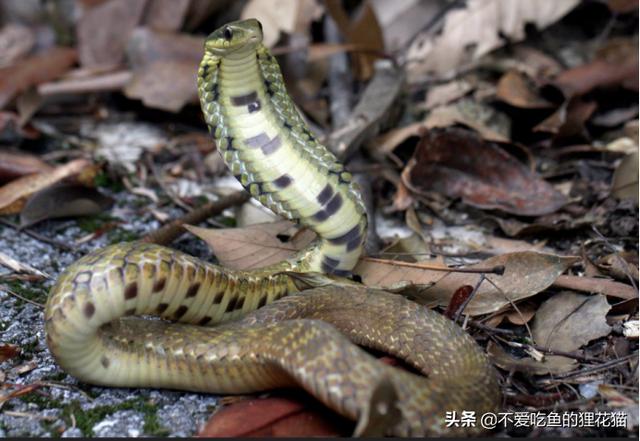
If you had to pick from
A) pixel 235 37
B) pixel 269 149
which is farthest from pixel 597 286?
pixel 235 37

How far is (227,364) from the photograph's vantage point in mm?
2971

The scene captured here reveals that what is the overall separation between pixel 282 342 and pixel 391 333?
24.1 inches

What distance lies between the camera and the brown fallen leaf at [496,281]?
3.56 meters

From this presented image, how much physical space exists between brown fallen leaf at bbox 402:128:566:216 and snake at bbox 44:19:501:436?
1350 millimetres

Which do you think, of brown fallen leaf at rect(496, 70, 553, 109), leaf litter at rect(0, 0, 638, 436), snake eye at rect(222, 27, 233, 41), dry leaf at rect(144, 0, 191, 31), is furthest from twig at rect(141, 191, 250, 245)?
dry leaf at rect(144, 0, 191, 31)

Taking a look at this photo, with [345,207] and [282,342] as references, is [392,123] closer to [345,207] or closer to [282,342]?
[345,207]

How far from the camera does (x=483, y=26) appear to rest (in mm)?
6020

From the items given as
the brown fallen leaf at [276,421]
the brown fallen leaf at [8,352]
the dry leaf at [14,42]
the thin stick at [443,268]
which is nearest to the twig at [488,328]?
the thin stick at [443,268]

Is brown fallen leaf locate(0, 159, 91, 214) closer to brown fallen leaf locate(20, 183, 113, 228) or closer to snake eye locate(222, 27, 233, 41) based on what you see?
brown fallen leaf locate(20, 183, 113, 228)

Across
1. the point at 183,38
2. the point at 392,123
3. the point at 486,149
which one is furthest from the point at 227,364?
the point at 183,38

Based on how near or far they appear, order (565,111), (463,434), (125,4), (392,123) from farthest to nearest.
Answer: (125,4)
(392,123)
(565,111)
(463,434)

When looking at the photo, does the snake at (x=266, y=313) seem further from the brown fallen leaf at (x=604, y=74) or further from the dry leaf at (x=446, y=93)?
the brown fallen leaf at (x=604, y=74)

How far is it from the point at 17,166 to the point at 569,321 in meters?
3.36

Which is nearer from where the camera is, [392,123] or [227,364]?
[227,364]
